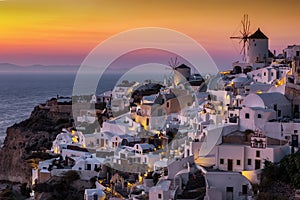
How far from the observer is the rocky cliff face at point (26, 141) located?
44.3 feet

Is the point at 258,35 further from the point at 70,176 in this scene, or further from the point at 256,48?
the point at 70,176

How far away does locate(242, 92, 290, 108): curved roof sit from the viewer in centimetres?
762

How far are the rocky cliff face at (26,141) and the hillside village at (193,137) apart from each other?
103 centimetres

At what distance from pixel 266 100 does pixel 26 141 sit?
8802 millimetres

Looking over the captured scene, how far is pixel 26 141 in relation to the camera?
14703 mm

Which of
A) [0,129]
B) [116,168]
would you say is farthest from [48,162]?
[0,129]

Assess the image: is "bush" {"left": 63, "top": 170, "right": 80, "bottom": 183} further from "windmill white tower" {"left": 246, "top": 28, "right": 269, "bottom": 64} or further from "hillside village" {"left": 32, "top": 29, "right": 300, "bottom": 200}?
"windmill white tower" {"left": 246, "top": 28, "right": 269, "bottom": 64}

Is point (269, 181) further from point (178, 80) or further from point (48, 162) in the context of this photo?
point (178, 80)

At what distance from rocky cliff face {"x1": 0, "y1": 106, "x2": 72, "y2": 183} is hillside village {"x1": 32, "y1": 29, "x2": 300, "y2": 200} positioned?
1.03 metres

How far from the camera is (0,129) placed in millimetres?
21891

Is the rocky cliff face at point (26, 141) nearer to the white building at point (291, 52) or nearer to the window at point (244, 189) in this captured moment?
the white building at point (291, 52)

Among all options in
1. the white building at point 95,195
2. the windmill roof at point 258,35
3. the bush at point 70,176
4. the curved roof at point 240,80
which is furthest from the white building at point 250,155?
the windmill roof at point 258,35

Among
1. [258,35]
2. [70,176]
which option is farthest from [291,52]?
[70,176]

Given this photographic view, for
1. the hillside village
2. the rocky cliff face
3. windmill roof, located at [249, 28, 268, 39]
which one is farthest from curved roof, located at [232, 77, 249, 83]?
the rocky cliff face
